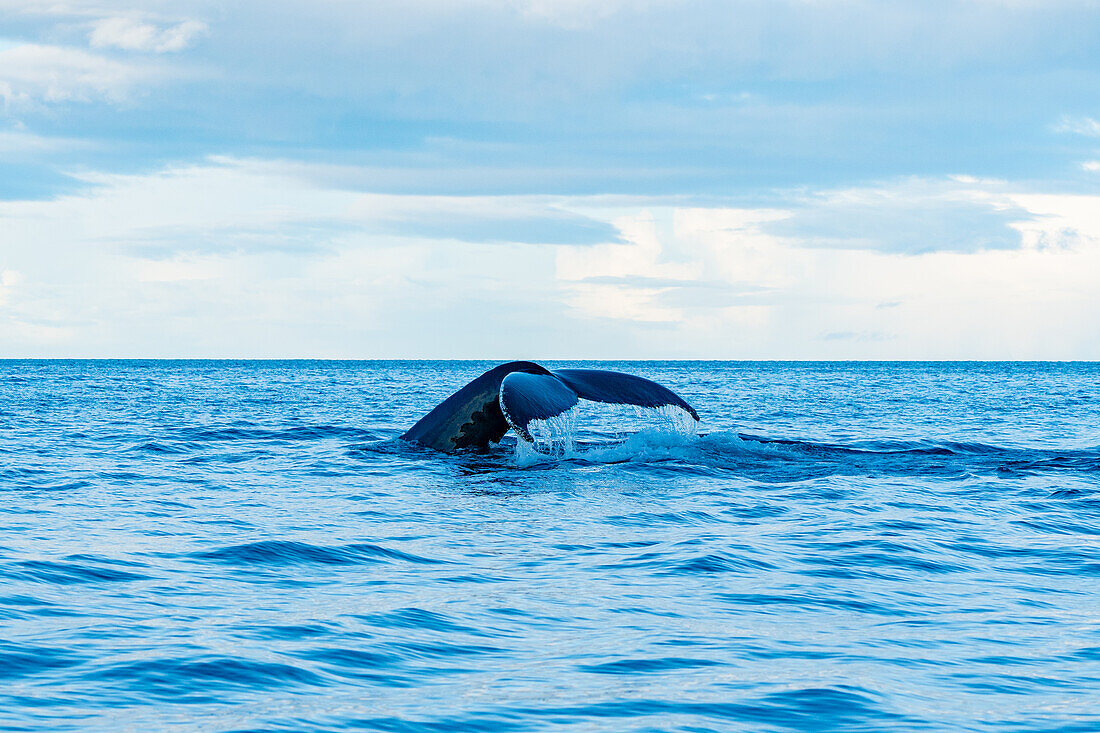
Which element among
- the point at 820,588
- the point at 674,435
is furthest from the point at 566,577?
the point at 674,435

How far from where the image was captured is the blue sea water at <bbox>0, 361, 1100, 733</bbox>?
532 cm

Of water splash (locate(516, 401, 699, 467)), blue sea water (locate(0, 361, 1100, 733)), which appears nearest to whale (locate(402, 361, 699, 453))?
water splash (locate(516, 401, 699, 467))

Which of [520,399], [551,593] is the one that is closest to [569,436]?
[520,399]

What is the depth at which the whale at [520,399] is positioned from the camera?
13062 millimetres

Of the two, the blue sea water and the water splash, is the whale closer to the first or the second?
the water splash

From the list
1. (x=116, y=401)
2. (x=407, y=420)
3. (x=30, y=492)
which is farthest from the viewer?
(x=116, y=401)

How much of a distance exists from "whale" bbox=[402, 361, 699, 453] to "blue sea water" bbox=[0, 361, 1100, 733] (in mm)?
621

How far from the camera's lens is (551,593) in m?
7.58

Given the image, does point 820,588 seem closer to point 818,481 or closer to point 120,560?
point 120,560

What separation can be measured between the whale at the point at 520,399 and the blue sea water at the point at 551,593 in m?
0.62

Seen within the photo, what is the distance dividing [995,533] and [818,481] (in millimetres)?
3530

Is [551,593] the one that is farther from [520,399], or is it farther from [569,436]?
[569,436]

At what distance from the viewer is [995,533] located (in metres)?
10.3

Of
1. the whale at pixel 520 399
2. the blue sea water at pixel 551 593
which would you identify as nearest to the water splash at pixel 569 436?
the whale at pixel 520 399
